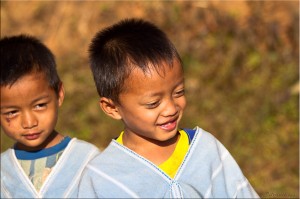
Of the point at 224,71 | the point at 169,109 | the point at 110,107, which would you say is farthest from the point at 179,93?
the point at 224,71

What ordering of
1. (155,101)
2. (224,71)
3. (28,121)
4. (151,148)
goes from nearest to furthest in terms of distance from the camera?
1. (155,101)
2. (151,148)
3. (28,121)
4. (224,71)

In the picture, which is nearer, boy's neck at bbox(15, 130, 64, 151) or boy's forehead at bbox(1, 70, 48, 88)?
boy's forehead at bbox(1, 70, 48, 88)

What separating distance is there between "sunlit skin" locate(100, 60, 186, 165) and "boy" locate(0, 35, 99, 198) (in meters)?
0.75

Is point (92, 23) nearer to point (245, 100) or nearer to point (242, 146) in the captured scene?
point (245, 100)

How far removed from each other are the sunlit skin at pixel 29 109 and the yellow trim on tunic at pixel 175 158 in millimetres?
637

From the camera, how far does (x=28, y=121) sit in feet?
13.9

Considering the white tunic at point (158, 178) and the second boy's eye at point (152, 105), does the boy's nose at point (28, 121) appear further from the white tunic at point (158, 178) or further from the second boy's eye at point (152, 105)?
the second boy's eye at point (152, 105)

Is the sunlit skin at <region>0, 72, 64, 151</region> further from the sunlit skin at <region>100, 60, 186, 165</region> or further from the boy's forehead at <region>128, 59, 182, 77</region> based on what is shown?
the boy's forehead at <region>128, 59, 182, 77</region>

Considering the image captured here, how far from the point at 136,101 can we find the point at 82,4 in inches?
269

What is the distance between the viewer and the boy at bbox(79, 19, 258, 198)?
358 cm

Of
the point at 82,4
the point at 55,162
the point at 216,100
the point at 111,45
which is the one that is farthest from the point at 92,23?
the point at 111,45

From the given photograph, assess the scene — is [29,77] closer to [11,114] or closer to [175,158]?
[11,114]

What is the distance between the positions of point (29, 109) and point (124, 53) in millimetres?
912

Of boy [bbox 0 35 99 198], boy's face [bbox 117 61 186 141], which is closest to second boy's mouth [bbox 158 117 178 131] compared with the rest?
boy's face [bbox 117 61 186 141]
